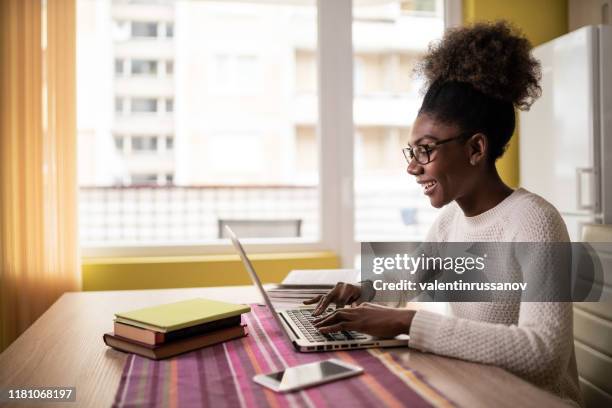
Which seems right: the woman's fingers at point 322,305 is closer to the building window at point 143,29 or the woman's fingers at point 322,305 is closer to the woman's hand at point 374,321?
the woman's hand at point 374,321

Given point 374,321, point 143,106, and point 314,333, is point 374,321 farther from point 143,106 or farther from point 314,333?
point 143,106

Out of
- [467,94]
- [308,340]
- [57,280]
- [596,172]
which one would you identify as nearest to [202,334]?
[308,340]

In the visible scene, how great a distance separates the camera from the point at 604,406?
48.4 inches

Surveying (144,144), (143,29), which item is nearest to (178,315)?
(143,29)

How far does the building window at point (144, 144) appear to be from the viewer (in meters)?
11.9

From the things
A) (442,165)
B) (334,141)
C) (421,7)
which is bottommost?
(442,165)

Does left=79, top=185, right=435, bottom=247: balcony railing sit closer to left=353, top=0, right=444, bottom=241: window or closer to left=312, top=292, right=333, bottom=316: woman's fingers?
left=353, top=0, right=444, bottom=241: window

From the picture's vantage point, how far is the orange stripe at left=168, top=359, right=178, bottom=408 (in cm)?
83

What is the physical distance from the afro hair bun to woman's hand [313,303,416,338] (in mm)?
545

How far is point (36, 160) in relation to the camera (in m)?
2.72

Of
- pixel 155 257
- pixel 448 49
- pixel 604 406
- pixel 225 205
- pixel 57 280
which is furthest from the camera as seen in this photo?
pixel 225 205

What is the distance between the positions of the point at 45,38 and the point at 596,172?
2.68 m

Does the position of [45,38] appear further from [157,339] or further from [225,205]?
[225,205]

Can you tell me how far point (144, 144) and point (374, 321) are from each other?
38.0ft
